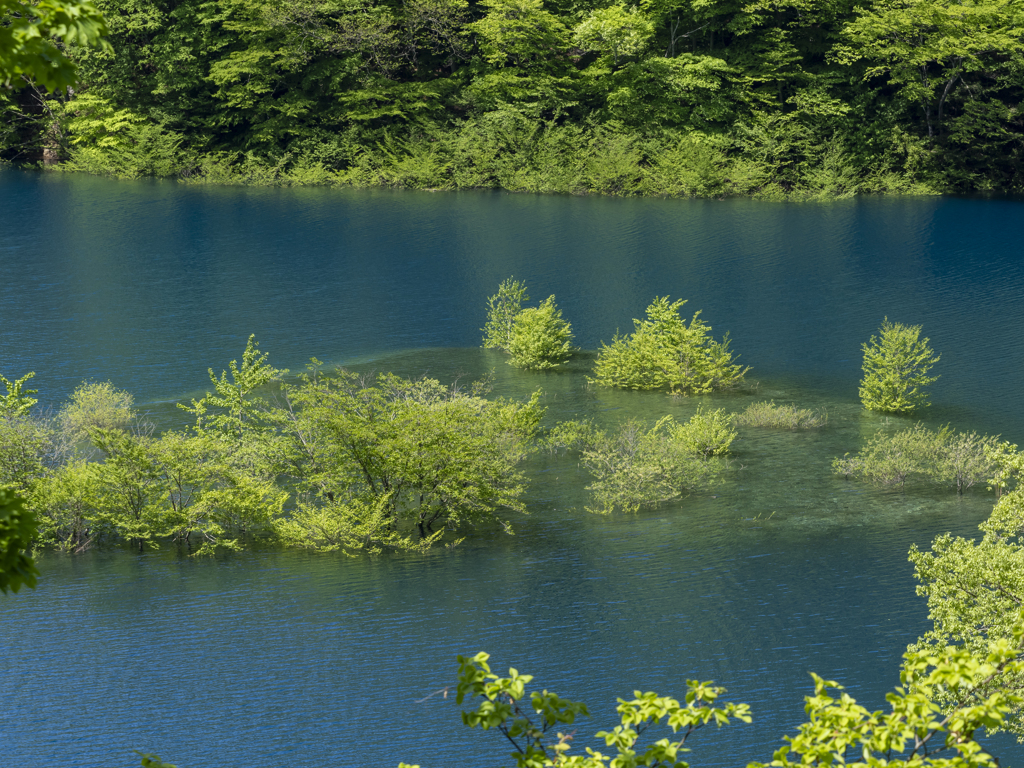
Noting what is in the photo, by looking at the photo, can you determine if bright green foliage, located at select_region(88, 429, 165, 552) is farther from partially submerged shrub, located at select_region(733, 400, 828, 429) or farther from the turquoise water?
Answer: partially submerged shrub, located at select_region(733, 400, 828, 429)

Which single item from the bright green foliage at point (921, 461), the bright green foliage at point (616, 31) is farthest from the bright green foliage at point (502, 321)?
the bright green foliage at point (616, 31)

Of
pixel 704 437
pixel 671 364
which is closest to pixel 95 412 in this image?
pixel 704 437

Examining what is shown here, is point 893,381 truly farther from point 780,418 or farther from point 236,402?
point 236,402

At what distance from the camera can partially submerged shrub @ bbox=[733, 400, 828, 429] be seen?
23203mm

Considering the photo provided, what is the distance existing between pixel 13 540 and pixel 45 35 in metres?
2.43

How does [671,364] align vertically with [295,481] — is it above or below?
above

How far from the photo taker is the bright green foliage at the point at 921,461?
64.8 ft

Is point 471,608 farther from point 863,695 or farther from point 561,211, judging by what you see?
point 561,211

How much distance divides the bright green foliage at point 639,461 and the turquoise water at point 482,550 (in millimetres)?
498

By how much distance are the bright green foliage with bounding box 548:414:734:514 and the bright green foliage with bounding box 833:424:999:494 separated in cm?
261

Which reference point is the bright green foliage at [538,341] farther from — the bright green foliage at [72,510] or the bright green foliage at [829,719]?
the bright green foliage at [829,719]

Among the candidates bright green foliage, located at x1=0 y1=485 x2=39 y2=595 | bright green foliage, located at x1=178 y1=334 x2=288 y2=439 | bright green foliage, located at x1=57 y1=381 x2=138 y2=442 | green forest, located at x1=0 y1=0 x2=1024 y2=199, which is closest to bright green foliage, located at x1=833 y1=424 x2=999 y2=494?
bright green foliage, located at x1=178 y1=334 x2=288 y2=439

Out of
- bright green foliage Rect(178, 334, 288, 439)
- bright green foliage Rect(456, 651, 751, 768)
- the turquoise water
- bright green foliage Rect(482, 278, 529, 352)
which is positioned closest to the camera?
bright green foliage Rect(456, 651, 751, 768)

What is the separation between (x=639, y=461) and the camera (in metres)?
19.8
